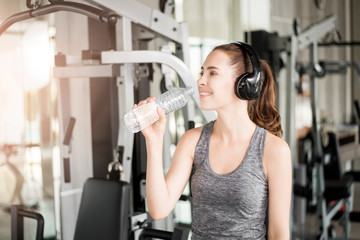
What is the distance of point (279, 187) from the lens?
1225 millimetres

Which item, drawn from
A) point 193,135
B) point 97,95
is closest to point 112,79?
point 97,95

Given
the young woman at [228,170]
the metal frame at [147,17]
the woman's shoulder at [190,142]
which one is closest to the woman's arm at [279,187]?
the young woman at [228,170]

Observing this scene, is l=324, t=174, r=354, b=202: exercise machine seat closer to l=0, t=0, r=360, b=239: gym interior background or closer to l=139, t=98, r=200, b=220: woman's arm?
l=0, t=0, r=360, b=239: gym interior background

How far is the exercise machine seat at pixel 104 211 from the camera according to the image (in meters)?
1.78

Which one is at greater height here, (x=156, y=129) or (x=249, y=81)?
(x=249, y=81)

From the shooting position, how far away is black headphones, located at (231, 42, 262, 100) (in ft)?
4.14

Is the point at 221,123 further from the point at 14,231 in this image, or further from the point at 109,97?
the point at 109,97

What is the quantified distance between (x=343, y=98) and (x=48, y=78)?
4.47 metres

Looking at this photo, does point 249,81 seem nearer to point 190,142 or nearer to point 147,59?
point 190,142

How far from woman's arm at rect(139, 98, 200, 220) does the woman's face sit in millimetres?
150

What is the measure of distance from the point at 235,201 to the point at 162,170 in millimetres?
216

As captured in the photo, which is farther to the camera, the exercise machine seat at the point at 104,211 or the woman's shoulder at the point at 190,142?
the exercise machine seat at the point at 104,211

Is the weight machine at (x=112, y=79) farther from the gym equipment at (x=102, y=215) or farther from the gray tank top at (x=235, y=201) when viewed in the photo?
the gray tank top at (x=235, y=201)

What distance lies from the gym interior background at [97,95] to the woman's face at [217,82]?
700mm
